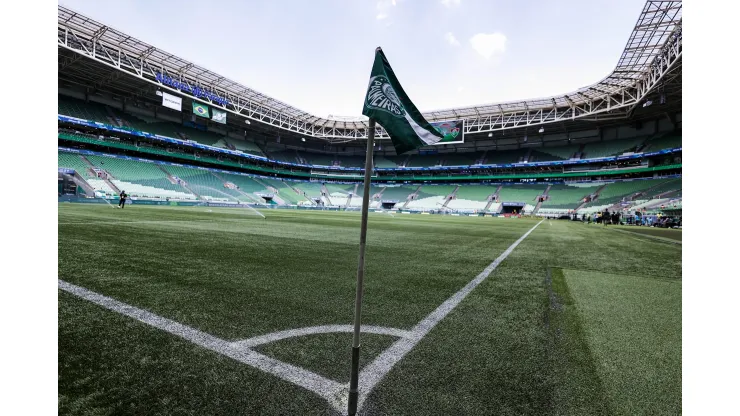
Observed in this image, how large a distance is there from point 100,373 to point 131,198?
39.0 m

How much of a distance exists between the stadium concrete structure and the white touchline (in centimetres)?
2909

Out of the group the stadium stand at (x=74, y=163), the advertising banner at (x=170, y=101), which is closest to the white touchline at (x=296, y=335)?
the advertising banner at (x=170, y=101)

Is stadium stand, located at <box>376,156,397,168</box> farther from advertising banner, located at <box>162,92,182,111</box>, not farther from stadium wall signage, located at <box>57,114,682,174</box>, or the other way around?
advertising banner, located at <box>162,92,182,111</box>

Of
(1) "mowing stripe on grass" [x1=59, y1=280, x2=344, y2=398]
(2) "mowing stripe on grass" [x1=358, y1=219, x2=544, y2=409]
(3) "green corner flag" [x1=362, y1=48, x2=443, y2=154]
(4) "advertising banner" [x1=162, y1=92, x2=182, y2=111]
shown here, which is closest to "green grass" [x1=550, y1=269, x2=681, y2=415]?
(2) "mowing stripe on grass" [x1=358, y1=219, x2=544, y2=409]

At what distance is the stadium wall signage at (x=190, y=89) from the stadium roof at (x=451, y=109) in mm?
127

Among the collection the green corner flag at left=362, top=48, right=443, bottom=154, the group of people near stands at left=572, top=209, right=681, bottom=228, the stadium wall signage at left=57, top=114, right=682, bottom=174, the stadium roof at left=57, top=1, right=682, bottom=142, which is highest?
the stadium roof at left=57, top=1, right=682, bottom=142

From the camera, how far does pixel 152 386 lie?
172 cm

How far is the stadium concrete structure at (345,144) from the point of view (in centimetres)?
3028

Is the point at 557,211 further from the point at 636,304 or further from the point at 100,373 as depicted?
the point at 100,373

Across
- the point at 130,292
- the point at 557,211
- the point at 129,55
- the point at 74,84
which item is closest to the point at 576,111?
the point at 557,211

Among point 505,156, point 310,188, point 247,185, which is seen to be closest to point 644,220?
point 505,156

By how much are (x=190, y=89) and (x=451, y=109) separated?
35069mm

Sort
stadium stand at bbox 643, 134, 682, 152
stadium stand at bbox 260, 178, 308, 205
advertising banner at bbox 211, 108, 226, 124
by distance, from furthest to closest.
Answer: stadium stand at bbox 260, 178, 308, 205, advertising banner at bbox 211, 108, 226, 124, stadium stand at bbox 643, 134, 682, 152

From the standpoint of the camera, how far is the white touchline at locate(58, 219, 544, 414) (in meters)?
1.82
